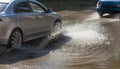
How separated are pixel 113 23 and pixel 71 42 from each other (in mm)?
5428

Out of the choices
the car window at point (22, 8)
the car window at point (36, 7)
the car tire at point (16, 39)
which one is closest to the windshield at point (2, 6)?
the car window at point (22, 8)

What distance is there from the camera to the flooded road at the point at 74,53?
9805 mm

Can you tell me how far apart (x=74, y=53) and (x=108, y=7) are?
1054 cm

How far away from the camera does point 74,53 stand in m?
11.3

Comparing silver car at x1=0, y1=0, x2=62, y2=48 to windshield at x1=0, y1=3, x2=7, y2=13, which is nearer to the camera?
silver car at x1=0, y1=0, x2=62, y2=48

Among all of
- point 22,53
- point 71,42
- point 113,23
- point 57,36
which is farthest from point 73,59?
point 113,23

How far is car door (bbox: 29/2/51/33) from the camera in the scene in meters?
12.9

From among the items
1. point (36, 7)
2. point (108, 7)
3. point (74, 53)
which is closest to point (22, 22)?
point (36, 7)

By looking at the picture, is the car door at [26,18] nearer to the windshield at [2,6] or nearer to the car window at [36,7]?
the car window at [36,7]

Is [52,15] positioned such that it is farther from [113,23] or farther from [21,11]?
[113,23]

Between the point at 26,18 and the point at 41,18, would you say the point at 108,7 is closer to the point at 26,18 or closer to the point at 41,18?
the point at 41,18

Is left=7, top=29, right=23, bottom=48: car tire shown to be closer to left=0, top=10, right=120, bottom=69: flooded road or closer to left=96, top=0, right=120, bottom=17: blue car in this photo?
left=0, top=10, right=120, bottom=69: flooded road

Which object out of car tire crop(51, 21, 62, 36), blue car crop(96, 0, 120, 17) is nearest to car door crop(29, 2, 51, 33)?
car tire crop(51, 21, 62, 36)

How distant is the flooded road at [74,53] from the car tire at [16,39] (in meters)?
0.19
